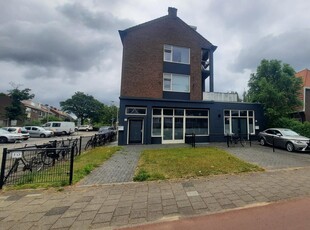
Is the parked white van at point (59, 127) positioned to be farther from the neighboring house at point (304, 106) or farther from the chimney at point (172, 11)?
the neighboring house at point (304, 106)

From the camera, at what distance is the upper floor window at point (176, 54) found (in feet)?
58.3

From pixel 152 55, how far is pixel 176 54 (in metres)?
2.55

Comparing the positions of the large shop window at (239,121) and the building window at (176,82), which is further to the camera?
the large shop window at (239,121)

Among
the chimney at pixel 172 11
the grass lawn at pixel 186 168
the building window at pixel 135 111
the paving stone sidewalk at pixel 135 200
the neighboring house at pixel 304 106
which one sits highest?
the chimney at pixel 172 11

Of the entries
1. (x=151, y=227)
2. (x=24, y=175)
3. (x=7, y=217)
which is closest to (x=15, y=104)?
(x=24, y=175)

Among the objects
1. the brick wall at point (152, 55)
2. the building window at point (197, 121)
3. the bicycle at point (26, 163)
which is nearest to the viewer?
the bicycle at point (26, 163)

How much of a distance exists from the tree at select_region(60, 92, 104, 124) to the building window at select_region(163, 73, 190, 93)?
50019 mm

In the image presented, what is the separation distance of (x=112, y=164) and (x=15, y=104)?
3544cm

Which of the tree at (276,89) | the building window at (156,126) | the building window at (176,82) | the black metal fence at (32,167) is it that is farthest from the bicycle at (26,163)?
the tree at (276,89)

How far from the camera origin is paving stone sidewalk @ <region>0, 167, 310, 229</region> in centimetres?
357

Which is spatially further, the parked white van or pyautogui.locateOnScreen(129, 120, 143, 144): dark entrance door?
the parked white van

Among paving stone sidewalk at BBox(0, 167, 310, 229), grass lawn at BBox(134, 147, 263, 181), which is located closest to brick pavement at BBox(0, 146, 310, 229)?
paving stone sidewalk at BBox(0, 167, 310, 229)

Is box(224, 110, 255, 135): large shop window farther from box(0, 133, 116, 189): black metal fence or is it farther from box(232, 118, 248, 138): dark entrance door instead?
box(0, 133, 116, 189): black metal fence

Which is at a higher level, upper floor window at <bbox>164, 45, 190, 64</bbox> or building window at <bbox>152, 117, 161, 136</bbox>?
upper floor window at <bbox>164, 45, 190, 64</bbox>
